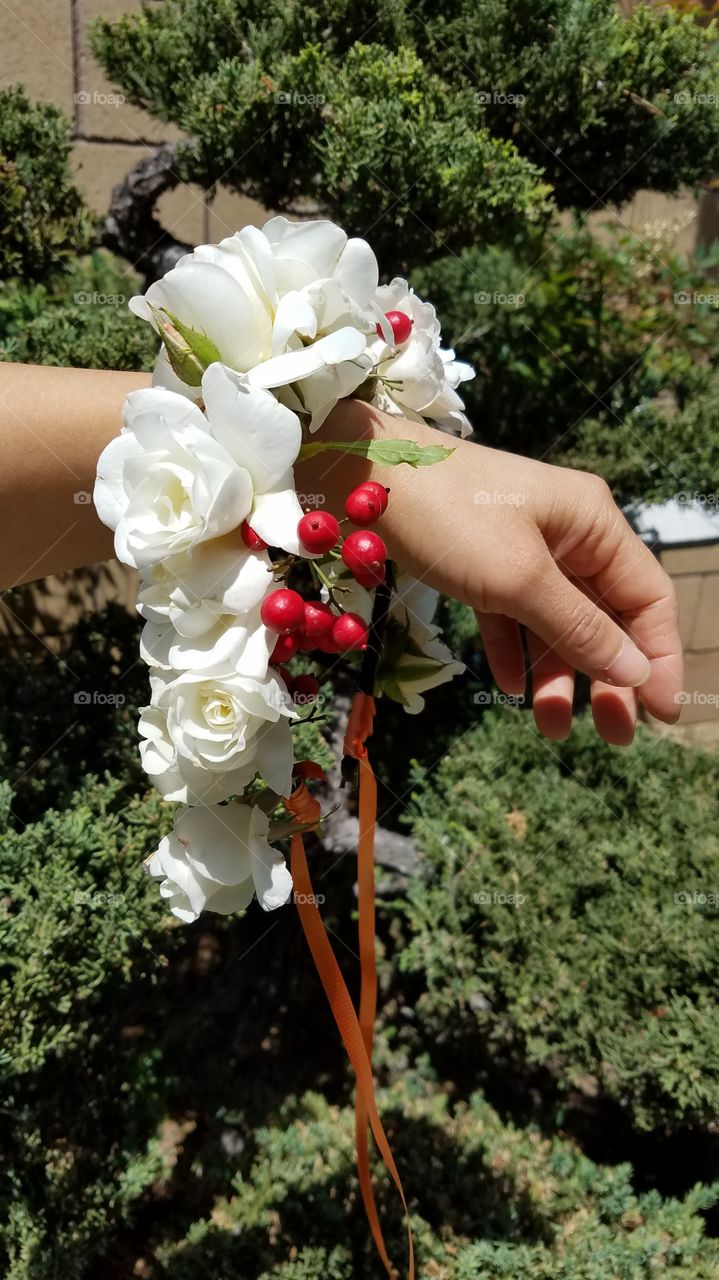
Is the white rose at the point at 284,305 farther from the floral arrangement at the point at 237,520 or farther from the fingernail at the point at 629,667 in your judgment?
the fingernail at the point at 629,667

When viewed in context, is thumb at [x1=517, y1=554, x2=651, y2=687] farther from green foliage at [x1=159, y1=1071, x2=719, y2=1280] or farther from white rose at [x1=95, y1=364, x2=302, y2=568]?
green foliage at [x1=159, y1=1071, x2=719, y2=1280]

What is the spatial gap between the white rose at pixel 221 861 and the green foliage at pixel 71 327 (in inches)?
51.5

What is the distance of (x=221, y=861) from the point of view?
0.87 m

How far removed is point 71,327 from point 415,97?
898 millimetres

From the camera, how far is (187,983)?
7.39 ft

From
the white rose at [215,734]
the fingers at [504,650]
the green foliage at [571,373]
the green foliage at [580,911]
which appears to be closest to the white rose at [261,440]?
the white rose at [215,734]

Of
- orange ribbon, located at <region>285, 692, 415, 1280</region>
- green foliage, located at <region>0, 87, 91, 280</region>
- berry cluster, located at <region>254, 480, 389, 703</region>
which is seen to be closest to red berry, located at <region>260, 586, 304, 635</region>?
berry cluster, located at <region>254, 480, 389, 703</region>

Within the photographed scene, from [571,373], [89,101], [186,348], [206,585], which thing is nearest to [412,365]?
[186,348]

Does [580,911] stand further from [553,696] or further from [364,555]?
[364,555]

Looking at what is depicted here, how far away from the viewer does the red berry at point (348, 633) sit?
0.82 metres

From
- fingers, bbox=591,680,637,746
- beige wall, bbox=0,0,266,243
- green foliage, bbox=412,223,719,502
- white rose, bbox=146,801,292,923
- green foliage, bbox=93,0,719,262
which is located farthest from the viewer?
green foliage, bbox=412,223,719,502

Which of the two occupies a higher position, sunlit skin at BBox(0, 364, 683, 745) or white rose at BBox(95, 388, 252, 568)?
white rose at BBox(95, 388, 252, 568)

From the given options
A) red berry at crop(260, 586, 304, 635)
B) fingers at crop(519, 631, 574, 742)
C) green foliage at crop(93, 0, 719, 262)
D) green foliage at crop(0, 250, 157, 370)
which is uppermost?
green foliage at crop(93, 0, 719, 262)

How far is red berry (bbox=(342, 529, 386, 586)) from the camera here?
0.79 m
